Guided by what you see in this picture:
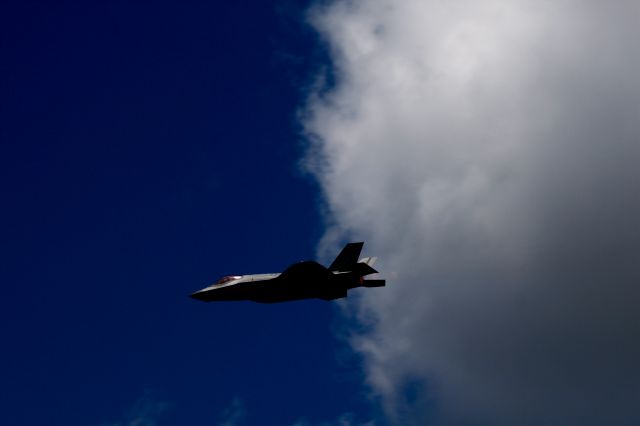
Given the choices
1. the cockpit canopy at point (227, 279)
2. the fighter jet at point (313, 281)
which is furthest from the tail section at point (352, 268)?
the cockpit canopy at point (227, 279)

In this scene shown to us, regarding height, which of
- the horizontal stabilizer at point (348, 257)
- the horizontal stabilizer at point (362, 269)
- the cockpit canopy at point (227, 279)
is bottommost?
the horizontal stabilizer at point (362, 269)

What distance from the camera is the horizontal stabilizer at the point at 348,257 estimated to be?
68250mm

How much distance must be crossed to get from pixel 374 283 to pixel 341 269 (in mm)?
4276

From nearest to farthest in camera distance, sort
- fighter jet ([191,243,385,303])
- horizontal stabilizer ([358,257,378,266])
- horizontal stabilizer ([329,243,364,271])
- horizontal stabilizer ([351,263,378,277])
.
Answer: fighter jet ([191,243,385,303]) → horizontal stabilizer ([351,263,378,277]) → horizontal stabilizer ([329,243,364,271]) → horizontal stabilizer ([358,257,378,266])

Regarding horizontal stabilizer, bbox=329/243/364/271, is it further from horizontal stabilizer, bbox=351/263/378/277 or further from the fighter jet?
horizontal stabilizer, bbox=351/263/378/277

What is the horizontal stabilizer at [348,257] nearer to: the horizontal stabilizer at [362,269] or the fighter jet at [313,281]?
the fighter jet at [313,281]

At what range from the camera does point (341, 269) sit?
68.2 meters

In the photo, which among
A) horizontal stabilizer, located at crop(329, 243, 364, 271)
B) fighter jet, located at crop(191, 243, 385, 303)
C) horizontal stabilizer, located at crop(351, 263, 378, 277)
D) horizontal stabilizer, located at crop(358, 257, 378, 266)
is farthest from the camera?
horizontal stabilizer, located at crop(358, 257, 378, 266)

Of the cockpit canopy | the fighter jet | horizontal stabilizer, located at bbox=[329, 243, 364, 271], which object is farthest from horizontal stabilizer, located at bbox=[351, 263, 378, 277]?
the cockpit canopy

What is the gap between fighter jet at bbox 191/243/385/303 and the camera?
66.2 m

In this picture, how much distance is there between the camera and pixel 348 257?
68.5m

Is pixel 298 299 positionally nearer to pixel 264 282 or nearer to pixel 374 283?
pixel 264 282

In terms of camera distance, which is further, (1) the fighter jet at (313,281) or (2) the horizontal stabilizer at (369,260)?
(2) the horizontal stabilizer at (369,260)

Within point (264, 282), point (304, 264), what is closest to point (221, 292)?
point (264, 282)
